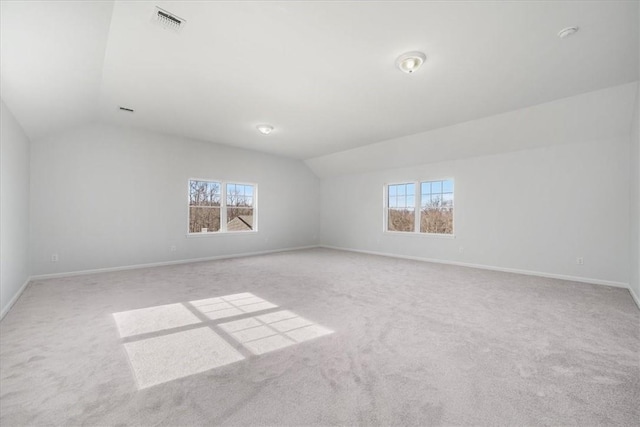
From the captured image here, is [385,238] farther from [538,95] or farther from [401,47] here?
[401,47]

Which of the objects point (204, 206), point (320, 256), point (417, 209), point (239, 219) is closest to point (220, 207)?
point (204, 206)

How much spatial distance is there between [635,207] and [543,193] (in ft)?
4.03

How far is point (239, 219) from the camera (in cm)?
695

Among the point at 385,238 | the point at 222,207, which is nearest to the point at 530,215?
the point at 385,238

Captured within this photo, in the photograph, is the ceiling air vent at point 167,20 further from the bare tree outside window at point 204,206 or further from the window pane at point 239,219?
the window pane at point 239,219

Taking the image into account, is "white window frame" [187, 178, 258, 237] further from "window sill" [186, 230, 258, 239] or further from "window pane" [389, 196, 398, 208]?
"window pane" [389, 196, 398, 208]

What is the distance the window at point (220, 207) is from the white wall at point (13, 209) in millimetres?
2543

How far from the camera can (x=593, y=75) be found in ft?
10.3

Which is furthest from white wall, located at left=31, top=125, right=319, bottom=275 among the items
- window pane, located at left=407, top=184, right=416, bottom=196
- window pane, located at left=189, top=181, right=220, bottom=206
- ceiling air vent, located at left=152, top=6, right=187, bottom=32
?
window pane, located at left=407, top=184, right=416, bottom=196

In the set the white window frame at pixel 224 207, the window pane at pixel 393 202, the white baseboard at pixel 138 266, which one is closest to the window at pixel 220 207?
the white window frame at pixel 224 207

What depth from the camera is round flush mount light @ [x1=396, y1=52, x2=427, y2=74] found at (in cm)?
273

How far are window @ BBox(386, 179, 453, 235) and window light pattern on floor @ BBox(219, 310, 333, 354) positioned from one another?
14.5ft

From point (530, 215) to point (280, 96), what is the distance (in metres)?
4.72

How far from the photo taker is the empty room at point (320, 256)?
1.75 meters
